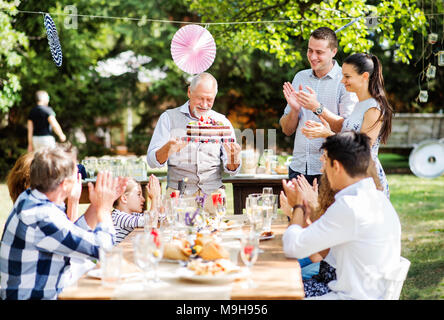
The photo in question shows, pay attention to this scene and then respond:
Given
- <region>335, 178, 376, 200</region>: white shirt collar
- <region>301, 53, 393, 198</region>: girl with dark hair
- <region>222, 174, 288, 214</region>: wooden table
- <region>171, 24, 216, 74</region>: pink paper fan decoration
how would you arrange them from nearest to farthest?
<region>335, 178, 376, 200</region>: white shirt collar, <region>301, 53, 393, 198</region>: girl with dark hair, <region>171, 24, 216, 74</region>: pink paper fan decoration, <region>222, 174, 288, 214</region>: wooden table

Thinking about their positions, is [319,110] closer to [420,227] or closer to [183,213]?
[183,213]

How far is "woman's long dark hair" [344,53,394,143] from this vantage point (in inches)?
135

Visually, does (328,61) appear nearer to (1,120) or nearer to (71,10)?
(71,10)

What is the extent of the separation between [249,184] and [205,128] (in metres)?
1.95

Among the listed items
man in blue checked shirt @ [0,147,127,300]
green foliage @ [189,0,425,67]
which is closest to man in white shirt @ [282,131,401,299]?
man in blue checked shirt @ [0,147,127,300]

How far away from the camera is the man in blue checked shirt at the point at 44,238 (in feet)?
7.29

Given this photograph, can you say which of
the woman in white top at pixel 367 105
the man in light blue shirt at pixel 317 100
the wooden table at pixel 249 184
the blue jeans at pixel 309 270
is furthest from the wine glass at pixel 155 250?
the wooden table at pixel 249 184

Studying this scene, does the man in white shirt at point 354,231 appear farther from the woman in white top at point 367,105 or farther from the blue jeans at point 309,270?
the woman in white top at point 367,105

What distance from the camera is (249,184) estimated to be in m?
5.70

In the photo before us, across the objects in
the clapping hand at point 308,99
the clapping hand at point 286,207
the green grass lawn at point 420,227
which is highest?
the clapping hand at point 308,99

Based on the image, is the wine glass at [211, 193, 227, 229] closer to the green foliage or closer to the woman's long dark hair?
the woman's long dark hair

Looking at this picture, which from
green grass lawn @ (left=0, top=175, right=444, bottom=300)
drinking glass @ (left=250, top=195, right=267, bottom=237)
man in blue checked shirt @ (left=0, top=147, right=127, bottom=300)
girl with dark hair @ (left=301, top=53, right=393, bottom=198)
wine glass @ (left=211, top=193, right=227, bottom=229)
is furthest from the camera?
green grass lawn @ (left=0, top=175, right=444, bottom=300)

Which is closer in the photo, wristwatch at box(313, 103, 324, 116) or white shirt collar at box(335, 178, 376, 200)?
white shirt collar at box(335, 178, 376, 200)

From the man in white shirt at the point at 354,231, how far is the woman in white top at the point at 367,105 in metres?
1.04
